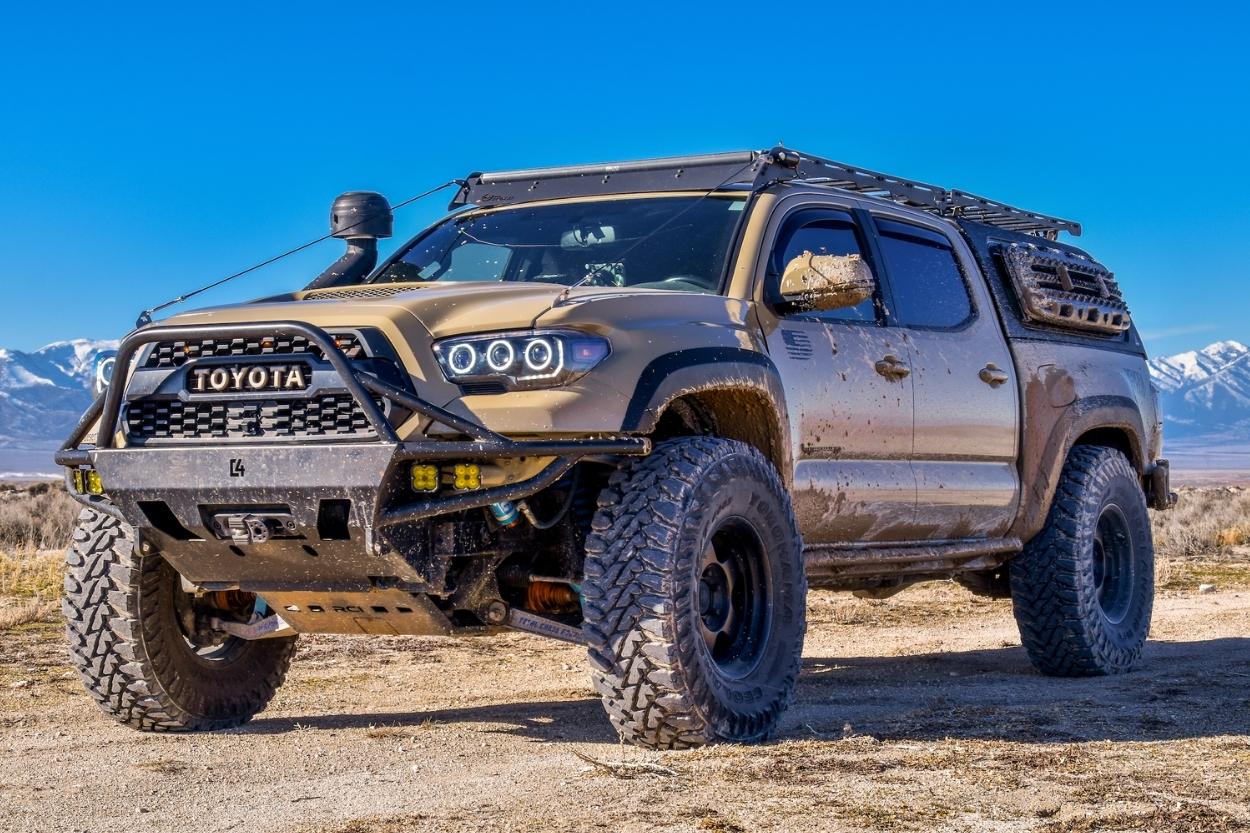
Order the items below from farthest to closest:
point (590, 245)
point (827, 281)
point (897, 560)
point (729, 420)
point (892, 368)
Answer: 1. point (897, 560)
2. point (892, 368)
3. point (590, 245)
4. point (729, 420)
5. point (827, 281)

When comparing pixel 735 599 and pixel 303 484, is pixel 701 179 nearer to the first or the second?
pixel 735 599

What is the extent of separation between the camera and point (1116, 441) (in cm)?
923

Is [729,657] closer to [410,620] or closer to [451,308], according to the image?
[410,620]

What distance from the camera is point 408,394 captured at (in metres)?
4.94

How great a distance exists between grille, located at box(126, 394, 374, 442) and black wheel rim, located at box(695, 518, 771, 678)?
1415mm

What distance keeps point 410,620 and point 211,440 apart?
0.87 meters

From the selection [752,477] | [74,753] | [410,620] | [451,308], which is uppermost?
[451,308]

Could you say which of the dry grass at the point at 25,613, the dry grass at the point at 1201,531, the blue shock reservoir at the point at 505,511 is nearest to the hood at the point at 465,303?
the blue shock reservoir at the point at 505,511

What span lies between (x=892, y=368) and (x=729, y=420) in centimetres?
115

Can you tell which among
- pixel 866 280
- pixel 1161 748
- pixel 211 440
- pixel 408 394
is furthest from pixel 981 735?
pixel 211 440

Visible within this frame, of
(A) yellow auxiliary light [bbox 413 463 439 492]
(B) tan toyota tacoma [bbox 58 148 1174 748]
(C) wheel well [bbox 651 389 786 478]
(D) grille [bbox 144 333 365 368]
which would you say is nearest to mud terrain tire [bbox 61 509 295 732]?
(B) tan toyota tacoma [bbox 58 148 1174 748]

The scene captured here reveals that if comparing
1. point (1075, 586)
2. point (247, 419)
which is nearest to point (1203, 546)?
point (1075, 586)

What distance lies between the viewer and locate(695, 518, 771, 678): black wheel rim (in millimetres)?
5703

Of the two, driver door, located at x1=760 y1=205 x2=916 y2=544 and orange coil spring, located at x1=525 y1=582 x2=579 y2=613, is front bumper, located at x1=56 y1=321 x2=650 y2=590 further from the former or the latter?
driver door, located at x1=760 y1=205 x2=916 y2=544
